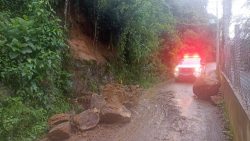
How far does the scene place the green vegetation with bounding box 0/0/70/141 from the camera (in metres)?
8.38

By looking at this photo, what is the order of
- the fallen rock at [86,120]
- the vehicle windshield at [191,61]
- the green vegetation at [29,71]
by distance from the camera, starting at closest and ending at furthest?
the green vegetation at [29,71], the fallen rock at [86,120], the vehicle windshield at [191,61]

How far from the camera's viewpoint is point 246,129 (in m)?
6.04

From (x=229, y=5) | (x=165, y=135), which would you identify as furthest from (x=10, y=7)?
(x=229, y=5)

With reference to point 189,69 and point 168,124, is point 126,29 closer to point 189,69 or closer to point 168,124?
point 189,69

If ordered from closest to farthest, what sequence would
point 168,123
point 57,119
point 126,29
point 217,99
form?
1. point 57,119
2. point 168,123
3. point 217,99
4. point 126,29

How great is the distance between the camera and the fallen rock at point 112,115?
398 inches

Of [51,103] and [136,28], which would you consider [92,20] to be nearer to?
[136,28]

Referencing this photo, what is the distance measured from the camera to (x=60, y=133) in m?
8.62

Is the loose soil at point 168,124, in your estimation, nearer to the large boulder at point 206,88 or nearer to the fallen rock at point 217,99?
the fallen rock at point 217,99

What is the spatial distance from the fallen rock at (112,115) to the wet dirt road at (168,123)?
219 millimetres

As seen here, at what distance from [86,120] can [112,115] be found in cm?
89

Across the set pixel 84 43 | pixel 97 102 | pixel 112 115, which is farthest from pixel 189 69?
pixel 112 115

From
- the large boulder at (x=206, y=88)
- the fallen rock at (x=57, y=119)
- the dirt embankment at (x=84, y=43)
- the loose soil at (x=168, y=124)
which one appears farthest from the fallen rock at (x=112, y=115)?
the large boulder at (x=206, y=88)

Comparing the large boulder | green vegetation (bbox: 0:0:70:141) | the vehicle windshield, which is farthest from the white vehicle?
green vegetation (bbox: 0:0:70:141)
